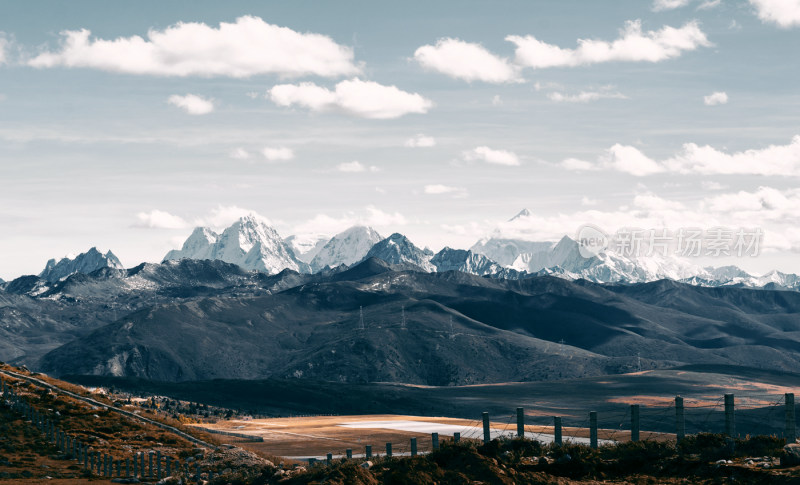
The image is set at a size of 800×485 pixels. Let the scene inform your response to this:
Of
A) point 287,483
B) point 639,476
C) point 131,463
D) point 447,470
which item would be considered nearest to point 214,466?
point 131,463

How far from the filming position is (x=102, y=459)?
228 ft

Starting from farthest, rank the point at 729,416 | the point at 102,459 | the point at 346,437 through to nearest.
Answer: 1. the point at 346,437
2. the point at 102,459
3. the point at 729,416

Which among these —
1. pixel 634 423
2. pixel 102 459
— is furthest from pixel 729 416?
pixel 102 459

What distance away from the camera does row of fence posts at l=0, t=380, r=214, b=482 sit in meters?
64.5

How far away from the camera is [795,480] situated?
38469 mm

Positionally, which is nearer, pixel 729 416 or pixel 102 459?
pixel 729 416

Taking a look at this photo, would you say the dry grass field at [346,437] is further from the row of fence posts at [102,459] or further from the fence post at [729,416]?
the fence post at [729,416]

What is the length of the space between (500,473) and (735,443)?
12551 millimetres

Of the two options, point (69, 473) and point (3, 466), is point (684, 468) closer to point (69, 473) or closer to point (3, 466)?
point (69, 473)

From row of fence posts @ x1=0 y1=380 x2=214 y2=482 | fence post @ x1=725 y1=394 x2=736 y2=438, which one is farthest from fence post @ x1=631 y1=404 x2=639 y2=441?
row of fence posts @ x1=0 y1=380 x2=214 y2=482

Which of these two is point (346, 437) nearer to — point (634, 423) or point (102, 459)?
point (102, 459)

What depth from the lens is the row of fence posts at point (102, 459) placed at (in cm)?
6450

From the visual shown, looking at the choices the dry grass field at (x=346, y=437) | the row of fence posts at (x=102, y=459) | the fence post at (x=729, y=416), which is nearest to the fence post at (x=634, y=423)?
the fence post at (x=729, y=416)

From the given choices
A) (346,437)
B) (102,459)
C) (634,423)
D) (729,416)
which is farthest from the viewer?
(346,437)
